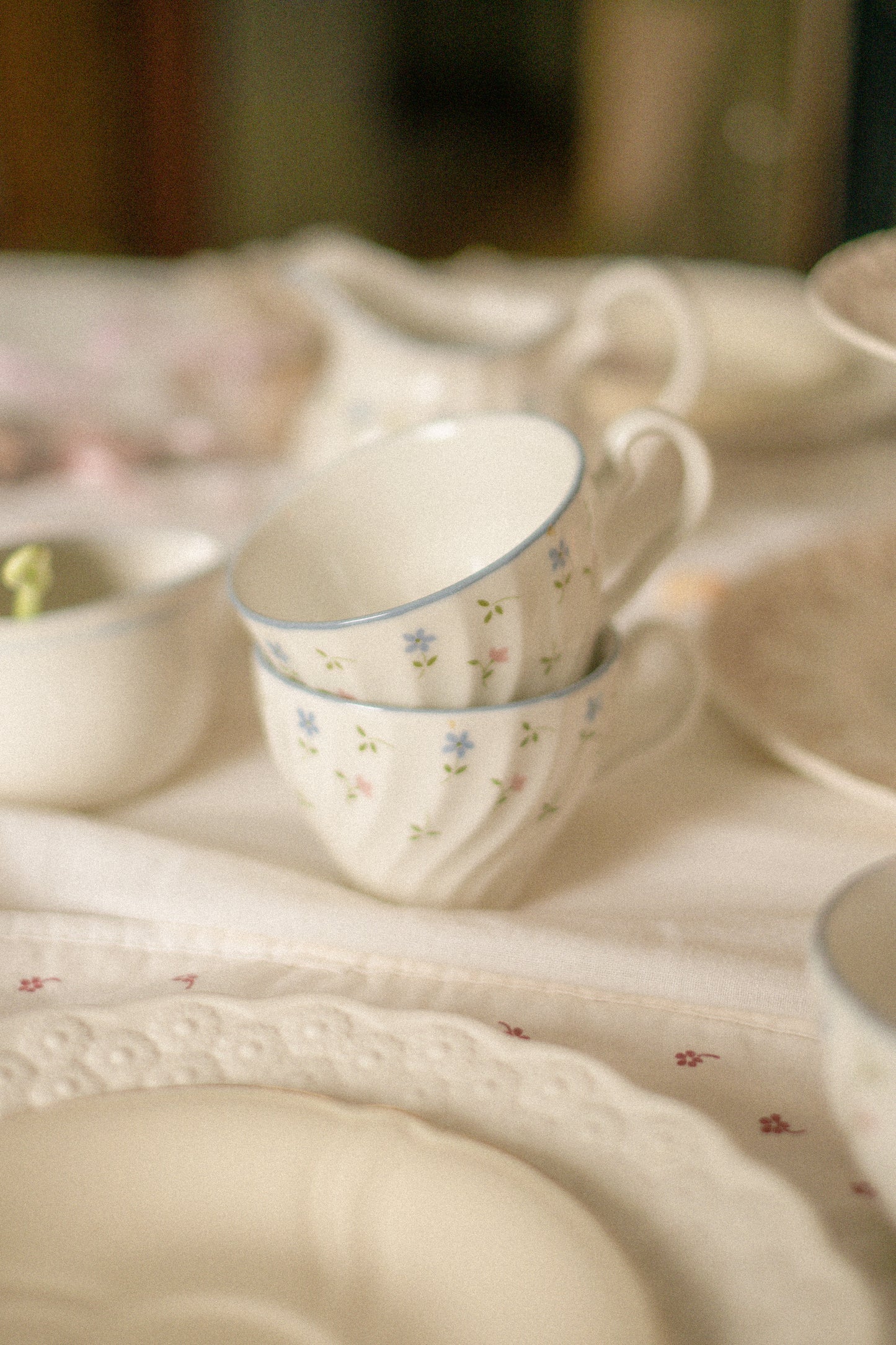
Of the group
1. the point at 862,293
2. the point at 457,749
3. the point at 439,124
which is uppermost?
the point at 862,293

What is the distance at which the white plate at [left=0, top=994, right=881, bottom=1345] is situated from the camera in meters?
0.28

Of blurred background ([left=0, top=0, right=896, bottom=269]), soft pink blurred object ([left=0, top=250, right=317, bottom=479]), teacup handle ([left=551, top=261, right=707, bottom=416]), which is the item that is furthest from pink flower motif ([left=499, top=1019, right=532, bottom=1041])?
blurred background ([left=0, top=0, right=896, bottom=269])

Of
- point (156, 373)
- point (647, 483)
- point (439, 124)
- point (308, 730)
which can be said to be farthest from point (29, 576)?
point (439, 124)

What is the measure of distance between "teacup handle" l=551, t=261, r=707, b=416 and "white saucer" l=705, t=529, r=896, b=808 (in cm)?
12

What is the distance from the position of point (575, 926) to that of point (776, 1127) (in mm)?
113

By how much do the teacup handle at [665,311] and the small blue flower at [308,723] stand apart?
0.32 metres

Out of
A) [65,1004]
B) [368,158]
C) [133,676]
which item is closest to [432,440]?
[133,676]

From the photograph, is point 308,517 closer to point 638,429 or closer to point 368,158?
point 638,429

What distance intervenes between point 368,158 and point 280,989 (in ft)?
14.6

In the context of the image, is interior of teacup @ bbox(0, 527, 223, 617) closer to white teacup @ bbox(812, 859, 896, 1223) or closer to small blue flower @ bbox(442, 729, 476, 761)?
small blue flower @ bbox(442, 729, 476, 761)

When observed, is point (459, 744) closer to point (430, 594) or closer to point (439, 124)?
point (430, 594)

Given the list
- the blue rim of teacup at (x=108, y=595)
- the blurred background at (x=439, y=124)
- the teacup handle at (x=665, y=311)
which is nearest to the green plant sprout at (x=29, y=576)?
the blue rim of teacup at (x=108, y=595)

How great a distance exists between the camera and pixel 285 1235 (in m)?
0.30

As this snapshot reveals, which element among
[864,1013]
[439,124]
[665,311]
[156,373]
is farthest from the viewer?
[439,124]
